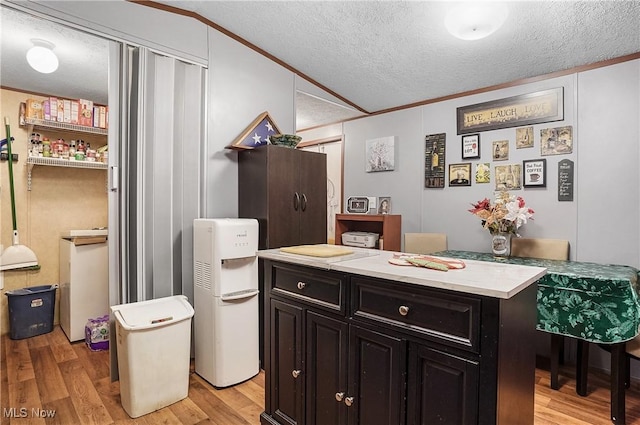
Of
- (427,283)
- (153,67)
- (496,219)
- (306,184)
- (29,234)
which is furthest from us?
(29,234)

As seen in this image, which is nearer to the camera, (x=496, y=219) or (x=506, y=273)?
(x=506, y=273)

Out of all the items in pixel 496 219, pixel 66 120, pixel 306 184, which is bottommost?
pixel 496 219

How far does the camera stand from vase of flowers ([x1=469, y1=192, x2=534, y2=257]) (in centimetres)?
272

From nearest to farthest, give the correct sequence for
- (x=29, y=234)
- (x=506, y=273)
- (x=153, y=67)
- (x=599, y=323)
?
(x=506, y=273) → (x=599, y=323) → (x=153, y=67) → (x=29, y=234)

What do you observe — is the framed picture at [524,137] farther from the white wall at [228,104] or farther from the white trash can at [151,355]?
the white trash can at [151,355]

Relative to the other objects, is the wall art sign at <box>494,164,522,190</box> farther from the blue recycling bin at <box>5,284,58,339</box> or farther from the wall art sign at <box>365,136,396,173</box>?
the blue recycling bin at <box>5,284,58,339</box>

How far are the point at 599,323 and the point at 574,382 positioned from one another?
834 millimetres

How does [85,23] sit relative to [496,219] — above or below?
above

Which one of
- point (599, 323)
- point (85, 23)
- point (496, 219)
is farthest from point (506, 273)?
point (85, 23)

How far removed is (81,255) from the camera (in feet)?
10.1

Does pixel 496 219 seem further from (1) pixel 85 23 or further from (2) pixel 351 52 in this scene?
(1) pixel 85 23

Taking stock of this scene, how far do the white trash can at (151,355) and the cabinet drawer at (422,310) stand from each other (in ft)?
4.52

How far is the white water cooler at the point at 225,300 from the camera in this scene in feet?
7.63

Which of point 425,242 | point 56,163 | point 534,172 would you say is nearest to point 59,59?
point 56,163
